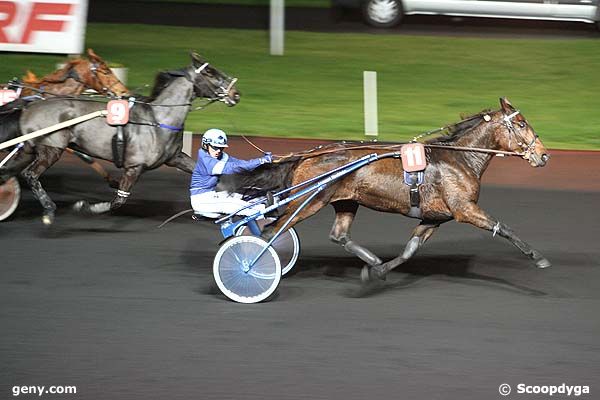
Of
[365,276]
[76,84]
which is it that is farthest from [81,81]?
[365,276]

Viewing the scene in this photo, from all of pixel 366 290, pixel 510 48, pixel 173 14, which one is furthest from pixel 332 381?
pixel 173 14

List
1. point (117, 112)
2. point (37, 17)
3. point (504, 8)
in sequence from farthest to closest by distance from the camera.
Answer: point (504, 8) < point (37, 17) < point (117, 112)

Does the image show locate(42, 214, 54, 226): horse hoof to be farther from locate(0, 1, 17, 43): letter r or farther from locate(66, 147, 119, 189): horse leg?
locate(0, 1, 17, 43): letter r

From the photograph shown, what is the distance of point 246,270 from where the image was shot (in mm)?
8547

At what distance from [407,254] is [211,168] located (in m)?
1.78

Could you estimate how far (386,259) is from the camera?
32.9ft

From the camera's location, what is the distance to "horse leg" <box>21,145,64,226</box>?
1073 centimetres

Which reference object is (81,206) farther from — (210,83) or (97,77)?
(210,83)

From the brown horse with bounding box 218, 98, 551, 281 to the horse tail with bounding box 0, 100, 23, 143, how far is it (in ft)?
8.69

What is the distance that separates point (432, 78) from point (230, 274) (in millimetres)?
10308

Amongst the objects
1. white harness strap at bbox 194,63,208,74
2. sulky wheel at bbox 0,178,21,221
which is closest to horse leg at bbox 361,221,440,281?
white harness strap at bbox 194,63,208,74

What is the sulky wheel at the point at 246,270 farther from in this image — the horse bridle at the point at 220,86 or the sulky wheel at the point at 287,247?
the horse bridle at the point at 220,86

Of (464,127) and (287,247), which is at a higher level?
(464,127)

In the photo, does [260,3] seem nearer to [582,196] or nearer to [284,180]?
[582,196]
